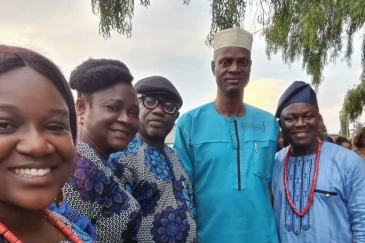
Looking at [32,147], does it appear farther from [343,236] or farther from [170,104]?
[343,236]

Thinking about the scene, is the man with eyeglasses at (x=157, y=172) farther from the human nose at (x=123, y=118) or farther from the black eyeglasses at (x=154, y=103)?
the human nose at (x=123, y=118)

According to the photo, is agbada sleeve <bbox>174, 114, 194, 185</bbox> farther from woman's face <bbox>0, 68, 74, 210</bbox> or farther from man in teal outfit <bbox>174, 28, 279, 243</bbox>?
woman's face <bbox>0, 68, 74, 210</bbox>

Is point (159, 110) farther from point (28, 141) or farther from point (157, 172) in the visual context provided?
point (28, 141)

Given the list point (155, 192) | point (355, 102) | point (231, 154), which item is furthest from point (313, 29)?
point (155, 192)

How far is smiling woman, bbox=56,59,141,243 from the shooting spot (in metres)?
1.77

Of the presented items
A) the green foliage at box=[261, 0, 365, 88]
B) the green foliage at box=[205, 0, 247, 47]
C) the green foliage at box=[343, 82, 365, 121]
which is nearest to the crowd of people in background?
the green foliage at box=[205, 0, 247, 47]

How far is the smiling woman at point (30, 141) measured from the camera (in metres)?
1.09

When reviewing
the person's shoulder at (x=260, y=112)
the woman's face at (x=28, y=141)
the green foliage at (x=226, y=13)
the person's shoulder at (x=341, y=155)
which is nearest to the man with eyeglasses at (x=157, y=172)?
the person's shoulder at (x=260, y=112)

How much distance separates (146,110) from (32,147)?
4.71ft

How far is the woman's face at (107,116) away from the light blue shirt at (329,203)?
1265mm

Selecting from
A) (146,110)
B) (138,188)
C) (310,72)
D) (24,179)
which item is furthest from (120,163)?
(310,72)

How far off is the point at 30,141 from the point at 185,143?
187 cm

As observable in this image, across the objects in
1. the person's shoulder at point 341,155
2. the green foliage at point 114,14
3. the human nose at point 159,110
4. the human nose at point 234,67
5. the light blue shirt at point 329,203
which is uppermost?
the green foliage at point 114,14

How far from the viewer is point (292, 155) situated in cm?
297
